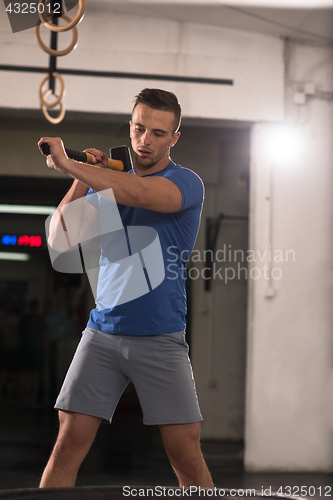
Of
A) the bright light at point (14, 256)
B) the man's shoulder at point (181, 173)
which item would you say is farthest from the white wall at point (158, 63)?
the bright light at point (14, 256)

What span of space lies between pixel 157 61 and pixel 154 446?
9.42 feet

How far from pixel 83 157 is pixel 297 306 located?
2.45 meters

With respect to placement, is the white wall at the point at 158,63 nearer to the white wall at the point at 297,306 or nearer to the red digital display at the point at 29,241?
the white wall at the point at 297,306

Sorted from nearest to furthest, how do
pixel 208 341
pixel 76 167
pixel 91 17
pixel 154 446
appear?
pixel 76 167 < pixel 91 17 < pixel 154 446 < pixel 208 341

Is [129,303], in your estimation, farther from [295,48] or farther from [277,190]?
[295,48]

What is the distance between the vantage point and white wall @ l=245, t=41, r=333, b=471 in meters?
3.58

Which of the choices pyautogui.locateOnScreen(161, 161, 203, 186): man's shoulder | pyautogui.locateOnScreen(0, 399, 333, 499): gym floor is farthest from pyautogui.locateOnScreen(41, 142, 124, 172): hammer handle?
pyautogui.locateOnScreen(0, 399, 333, 499): gym floor

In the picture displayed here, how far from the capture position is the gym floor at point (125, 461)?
10.4ft

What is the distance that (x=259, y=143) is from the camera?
146 inches

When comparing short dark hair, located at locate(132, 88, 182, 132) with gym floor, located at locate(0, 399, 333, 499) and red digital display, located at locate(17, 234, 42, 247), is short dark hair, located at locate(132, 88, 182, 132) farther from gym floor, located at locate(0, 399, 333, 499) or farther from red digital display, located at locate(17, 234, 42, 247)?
red digital display, located at locate(17, 234, 42, 247)

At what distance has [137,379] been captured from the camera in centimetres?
162

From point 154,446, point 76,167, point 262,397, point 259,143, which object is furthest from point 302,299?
point 76,167

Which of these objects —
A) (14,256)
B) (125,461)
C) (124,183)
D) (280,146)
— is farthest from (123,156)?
(14,256)

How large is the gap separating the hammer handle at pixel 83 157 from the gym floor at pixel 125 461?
2.02 meters
